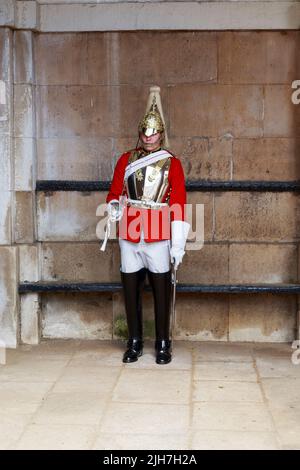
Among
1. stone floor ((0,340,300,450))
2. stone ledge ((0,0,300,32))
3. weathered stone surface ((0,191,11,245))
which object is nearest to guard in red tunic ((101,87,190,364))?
stone floor ((0,340,300,450))

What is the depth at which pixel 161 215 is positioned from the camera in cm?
497

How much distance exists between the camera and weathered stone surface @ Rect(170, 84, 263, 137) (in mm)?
5527

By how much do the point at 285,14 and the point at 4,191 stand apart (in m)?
2.38

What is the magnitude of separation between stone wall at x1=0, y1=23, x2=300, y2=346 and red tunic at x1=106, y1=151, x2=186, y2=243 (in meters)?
0.60

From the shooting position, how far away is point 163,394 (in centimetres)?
437

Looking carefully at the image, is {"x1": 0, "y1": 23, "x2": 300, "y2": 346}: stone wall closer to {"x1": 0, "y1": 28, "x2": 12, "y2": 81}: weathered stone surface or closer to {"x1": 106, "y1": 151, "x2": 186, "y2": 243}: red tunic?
{"x1": 0, "y1": 28, "x2": 12, "y2": 81}: weathered stone surface

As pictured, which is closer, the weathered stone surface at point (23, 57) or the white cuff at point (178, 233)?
the white cuff at point (178, 233)

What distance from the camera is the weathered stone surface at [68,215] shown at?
222 inches

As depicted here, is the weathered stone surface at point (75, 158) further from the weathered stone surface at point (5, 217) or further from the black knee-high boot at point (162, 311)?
the black knee-high boot at point (162, 311)

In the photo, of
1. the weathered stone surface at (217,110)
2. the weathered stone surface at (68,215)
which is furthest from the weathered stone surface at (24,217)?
the weathered stone surface at (217,110)

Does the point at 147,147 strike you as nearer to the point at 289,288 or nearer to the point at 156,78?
the point at 156,78

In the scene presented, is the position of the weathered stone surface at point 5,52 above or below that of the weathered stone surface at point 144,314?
above

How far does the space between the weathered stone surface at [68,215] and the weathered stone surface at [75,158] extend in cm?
14

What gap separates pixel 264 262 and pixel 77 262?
1.40m
